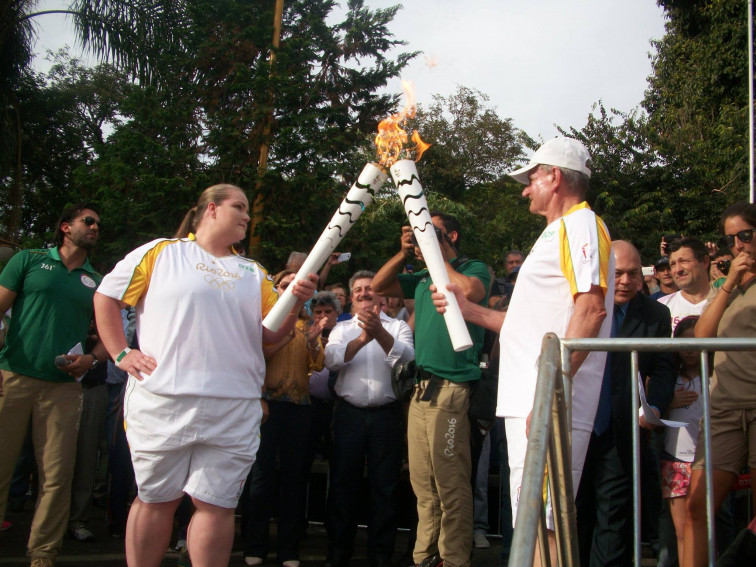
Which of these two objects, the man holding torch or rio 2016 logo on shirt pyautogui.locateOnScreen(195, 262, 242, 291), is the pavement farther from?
the man holding torch

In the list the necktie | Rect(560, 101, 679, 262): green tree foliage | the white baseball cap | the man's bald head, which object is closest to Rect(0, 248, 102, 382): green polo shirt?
the white baseball cap

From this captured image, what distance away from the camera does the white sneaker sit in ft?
19.1

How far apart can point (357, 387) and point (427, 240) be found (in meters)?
1.78

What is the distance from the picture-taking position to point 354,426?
208 inches

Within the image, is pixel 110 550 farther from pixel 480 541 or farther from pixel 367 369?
pixel 480 541

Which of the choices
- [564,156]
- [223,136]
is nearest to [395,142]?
[564,156]

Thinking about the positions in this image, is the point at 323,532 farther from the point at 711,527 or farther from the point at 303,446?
the point at 711,527

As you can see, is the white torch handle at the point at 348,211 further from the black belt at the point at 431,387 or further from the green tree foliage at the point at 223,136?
the green tree foliage at the point at 223,136

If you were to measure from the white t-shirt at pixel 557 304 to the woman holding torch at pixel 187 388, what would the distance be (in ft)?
3.85

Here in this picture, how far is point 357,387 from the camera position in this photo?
5.32m

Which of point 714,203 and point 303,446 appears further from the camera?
point 714,203

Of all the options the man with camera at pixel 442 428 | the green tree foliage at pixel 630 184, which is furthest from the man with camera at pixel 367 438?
the green tree foliage at pixel 630 184

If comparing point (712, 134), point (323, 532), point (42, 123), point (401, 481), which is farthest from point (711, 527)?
point (712, 134)

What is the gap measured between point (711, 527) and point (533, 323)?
3.15 ft
